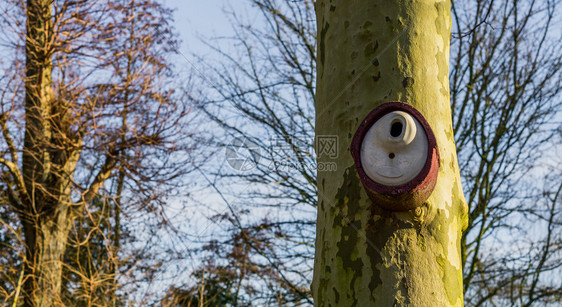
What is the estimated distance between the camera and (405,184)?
1.42 m

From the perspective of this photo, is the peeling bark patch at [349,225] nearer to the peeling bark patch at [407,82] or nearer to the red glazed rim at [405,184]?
the red glazed rim at [405,184]

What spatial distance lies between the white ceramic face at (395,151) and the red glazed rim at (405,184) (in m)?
0.01

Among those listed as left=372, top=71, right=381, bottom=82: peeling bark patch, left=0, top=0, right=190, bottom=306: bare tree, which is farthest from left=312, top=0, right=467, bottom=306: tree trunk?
left=0, top=0, right=190, bottom=306: bare tree

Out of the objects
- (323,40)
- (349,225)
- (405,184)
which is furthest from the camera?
(323,40)

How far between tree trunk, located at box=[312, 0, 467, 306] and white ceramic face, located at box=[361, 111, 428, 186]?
9 centimetres

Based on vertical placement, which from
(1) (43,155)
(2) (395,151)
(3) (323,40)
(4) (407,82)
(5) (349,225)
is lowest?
(5) (349,225)

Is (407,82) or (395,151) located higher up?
(407,82)

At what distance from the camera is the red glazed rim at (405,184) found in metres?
1.42

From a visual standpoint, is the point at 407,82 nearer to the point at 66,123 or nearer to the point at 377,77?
the point at 377,77

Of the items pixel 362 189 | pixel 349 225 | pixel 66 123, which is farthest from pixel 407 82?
pixel 66 123

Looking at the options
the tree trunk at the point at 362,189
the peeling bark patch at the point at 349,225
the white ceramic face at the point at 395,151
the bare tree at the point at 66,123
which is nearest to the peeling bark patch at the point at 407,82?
the tree trunk at the point at 362,189

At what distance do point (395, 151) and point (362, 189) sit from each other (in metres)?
0.16

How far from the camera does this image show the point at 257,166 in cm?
667

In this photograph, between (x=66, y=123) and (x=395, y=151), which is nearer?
(x=395, y=151)
